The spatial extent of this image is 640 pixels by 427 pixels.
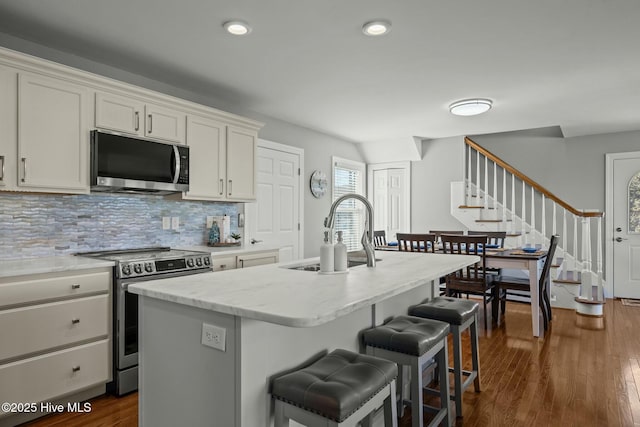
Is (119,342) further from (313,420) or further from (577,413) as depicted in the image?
(577,413)

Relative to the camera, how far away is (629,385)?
108 inches

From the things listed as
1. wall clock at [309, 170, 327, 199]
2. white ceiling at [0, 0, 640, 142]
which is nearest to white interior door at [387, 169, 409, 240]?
wall clock at [309, 170, 327, 199]

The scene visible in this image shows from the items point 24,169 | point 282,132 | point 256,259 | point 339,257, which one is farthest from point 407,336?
point 282,132

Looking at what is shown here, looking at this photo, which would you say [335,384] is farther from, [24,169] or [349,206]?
[349,206]

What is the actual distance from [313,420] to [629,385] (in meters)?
2.64

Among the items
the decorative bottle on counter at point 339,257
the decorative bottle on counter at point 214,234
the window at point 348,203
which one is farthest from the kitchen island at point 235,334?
the window at point 348,203

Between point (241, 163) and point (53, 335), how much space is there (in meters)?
2.23

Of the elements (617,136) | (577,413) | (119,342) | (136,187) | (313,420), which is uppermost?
(617,136)

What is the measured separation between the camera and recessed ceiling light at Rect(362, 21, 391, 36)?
8.25 feet

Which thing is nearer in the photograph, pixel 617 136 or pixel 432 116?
pixel 432 116

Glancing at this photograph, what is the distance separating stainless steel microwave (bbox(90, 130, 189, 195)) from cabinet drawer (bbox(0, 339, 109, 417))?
3.70 feet

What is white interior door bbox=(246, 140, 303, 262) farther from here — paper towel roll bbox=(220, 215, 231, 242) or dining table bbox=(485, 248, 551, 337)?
dining table bbox=(485, 248, 551, 337)

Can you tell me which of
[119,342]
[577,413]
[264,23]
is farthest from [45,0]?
[577,413]

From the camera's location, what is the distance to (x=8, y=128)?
242cm
